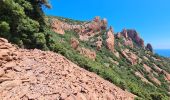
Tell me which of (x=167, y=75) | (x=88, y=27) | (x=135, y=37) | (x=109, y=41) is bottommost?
(x=167, y=75)

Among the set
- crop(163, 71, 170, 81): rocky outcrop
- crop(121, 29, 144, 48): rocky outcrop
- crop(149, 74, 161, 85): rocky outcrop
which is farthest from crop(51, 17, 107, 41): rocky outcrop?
crop(121, 29, 144, 48): rocky outcrop

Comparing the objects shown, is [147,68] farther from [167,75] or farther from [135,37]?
[135,37]

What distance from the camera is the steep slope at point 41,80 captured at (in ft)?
80.7

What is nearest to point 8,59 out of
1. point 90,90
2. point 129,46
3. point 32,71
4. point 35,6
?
point 32,71

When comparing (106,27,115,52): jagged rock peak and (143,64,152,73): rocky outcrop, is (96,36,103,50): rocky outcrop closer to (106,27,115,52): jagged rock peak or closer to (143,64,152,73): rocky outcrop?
(106,27,115,52): jagged rock peak

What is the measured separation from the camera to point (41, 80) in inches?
A: 1051

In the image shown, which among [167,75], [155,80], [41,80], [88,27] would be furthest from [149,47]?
[41,80]

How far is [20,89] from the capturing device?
976 inches

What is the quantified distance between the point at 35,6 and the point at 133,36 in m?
146

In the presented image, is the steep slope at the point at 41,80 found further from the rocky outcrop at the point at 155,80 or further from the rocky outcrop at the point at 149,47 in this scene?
the rocky outcrop at the point at 149,47

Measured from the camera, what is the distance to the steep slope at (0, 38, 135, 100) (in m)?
24.6

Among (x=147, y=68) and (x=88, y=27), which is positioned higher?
(x=88, y=27)

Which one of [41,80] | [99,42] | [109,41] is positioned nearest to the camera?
[41,80]

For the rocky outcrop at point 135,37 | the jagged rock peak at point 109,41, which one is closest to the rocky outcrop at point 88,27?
the jagged rock peak at point 109,41
